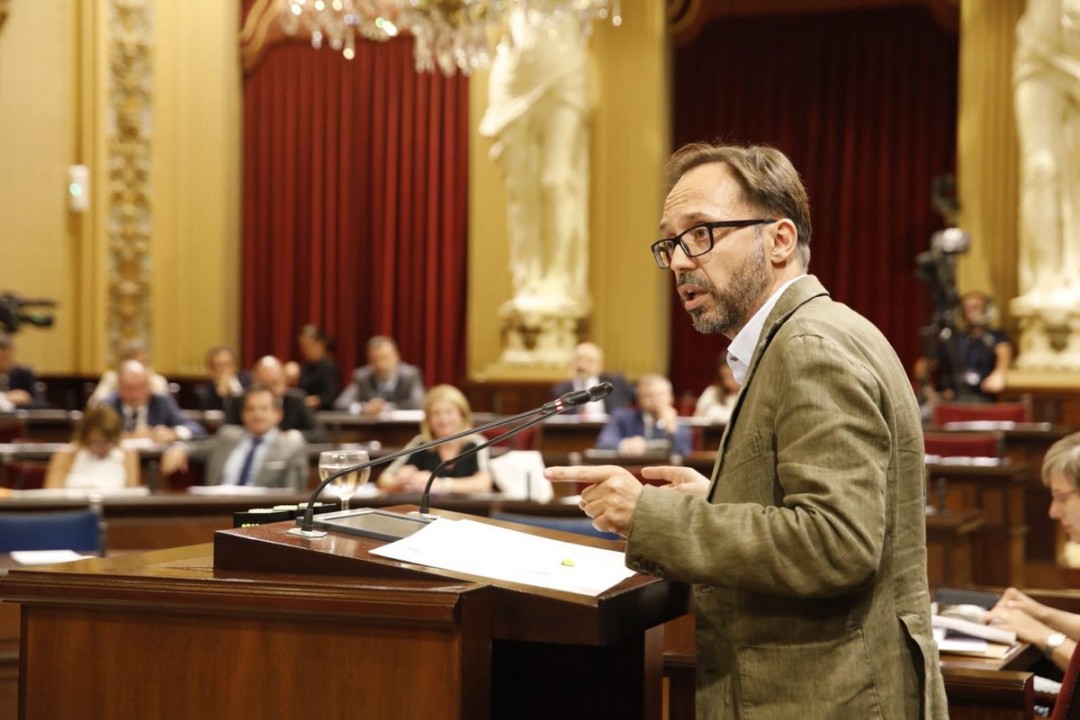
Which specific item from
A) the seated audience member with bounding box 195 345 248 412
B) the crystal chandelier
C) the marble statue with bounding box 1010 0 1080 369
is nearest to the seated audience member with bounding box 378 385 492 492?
the crystal chandelier

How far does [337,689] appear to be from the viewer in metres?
1.71

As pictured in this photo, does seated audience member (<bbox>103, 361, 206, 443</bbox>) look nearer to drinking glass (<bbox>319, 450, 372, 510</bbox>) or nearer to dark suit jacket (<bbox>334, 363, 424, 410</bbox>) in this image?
dark suit jacket (<bbox>334, 363, 424, 410</bbox>)

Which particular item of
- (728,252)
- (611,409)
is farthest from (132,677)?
(611,409)

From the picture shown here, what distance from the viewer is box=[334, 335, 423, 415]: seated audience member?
10508mm

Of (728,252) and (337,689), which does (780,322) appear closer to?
(728,252)

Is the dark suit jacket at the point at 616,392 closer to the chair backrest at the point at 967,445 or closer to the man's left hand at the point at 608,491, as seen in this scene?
the chair backrest at the point at 967,445

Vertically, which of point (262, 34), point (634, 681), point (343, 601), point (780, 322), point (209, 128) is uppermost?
point (262, 34)

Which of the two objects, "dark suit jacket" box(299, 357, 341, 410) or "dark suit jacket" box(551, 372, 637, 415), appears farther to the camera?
"dark suit jacket" box(299, 357, 341, 410)

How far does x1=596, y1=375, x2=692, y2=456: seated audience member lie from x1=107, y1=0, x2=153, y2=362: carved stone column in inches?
237

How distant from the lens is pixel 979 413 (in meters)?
8.64

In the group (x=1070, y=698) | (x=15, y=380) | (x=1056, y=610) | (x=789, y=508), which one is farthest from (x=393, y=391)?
(x=789, y=508)

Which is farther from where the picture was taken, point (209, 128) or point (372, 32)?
point (209, 128)

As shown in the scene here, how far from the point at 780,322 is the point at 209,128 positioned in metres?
11.8

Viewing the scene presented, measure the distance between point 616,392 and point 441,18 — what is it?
265 centimetres
